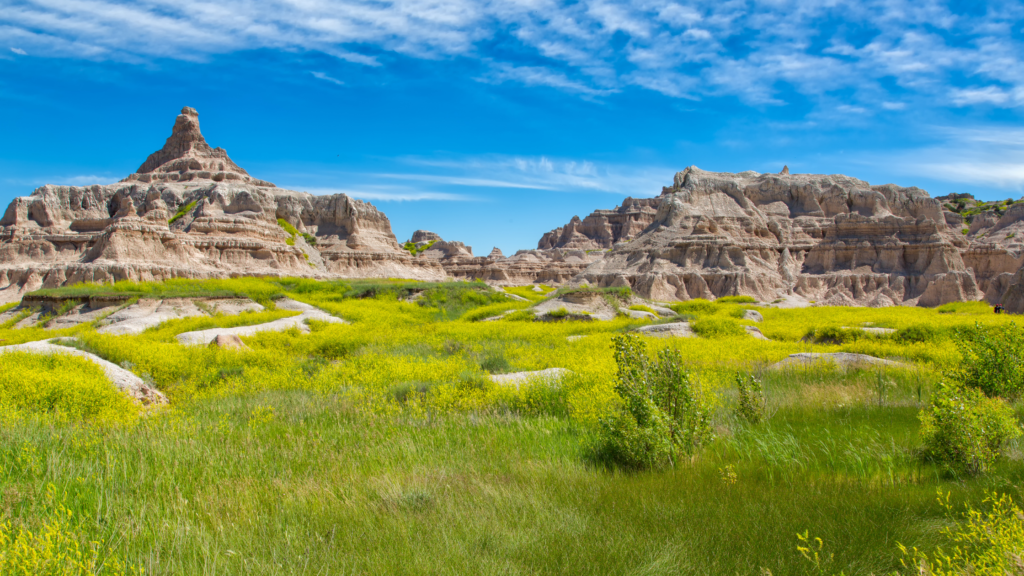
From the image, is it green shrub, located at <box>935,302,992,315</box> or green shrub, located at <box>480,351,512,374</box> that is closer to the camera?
green shrub, located at <box>480,351,512,374</box>

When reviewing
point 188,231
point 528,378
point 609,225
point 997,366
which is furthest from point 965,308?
point 609,225

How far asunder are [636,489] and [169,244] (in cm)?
5956

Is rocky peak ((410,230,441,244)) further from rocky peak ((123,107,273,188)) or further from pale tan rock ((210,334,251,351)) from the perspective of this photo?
pale tan rock ((210,334,251,351))

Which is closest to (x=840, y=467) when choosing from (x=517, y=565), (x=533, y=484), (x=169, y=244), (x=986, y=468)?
(x=986, y=468)

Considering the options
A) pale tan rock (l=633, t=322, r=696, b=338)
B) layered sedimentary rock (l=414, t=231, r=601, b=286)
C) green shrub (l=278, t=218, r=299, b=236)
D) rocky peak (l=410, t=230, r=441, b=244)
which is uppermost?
rocky peak (l=410, t=230, r=441, b=244)

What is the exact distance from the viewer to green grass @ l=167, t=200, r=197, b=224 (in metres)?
60.9

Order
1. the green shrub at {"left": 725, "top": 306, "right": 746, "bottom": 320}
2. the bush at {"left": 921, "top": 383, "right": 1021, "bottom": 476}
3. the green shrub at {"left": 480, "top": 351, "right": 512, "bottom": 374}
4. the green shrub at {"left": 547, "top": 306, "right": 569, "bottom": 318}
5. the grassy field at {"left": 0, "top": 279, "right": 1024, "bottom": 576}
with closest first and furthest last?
the grassy field at {"left": 0, "top": 279, "right": 1024, "bottom": 576} → the bush at {"left": 921, "top": 383, "right": 1021, "bottom": 476} → the green shrub at {"left": 480, "top": 351, "right": 512, "bottom": 374} → the green shrub at {"left": 547, "top": 306, "right": 569, "bottom": 318} → the green shrub at {"left": 725, "top": 306, "right": 746, "bottom": 320}

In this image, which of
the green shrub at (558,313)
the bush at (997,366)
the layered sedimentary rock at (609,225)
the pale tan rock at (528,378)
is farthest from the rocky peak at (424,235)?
the bush at (997,366)

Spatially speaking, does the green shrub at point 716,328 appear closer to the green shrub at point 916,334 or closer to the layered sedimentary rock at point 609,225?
the green shrub at point 916,334

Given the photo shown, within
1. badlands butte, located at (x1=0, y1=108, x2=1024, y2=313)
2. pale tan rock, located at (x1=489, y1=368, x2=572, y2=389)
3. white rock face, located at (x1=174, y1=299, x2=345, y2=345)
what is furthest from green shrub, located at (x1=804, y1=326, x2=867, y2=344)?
badlands butte, located at (x1=0, y1=108, x2=1024, y2=313)

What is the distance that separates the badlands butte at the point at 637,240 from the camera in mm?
51156

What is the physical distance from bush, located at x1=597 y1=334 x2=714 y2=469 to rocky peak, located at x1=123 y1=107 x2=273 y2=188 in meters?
84.3

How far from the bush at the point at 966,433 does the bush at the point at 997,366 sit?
11.5 ft

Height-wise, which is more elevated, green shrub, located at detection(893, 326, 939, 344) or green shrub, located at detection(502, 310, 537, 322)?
green shrub, located at detection(893, 326, 939, 344)
